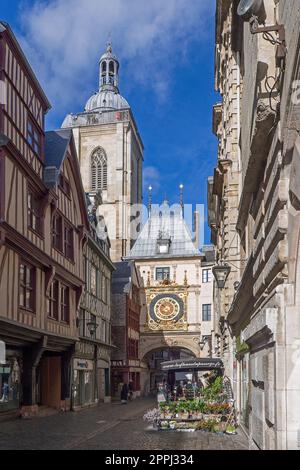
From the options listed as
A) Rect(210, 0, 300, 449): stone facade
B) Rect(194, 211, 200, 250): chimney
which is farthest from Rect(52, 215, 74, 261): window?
Rect(194, 211, 200, 250): chimney

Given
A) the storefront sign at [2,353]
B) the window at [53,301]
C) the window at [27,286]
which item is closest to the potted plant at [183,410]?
the storefront sign at [2,353]

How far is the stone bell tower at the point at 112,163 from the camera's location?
72.4 metres

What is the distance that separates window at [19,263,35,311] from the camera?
2147 cm

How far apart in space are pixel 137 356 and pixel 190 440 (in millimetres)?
35885

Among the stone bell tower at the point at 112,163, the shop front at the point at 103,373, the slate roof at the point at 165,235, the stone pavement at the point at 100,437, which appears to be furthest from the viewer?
the stone bell tower at the point at 112,163

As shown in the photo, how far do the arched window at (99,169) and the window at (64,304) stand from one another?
47.0 meters

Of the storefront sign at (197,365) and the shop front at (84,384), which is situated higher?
the storefront sign at (197,365)

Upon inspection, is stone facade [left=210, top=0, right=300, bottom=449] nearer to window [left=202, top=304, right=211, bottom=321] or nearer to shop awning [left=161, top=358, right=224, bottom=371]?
shop awning [left=161, top=358, right=224, bottom=371]

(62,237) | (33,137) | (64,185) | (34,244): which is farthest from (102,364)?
(33,137)

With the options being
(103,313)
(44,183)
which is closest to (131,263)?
(103,313)

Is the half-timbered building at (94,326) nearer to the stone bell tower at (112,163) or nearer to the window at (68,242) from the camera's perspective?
the window at (68,242)

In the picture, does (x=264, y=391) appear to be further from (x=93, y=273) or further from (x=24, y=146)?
(x=93, y=273)

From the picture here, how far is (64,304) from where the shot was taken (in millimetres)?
27391

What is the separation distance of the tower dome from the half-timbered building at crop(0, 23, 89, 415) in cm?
5187
